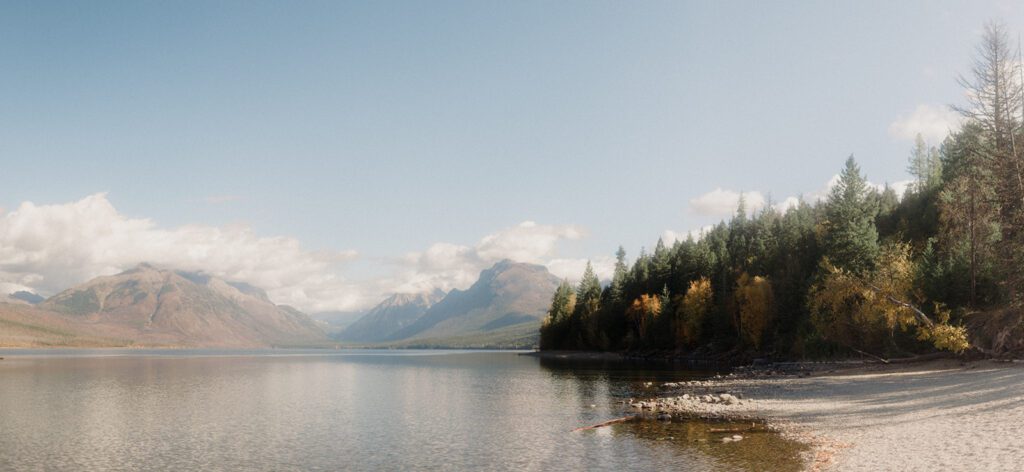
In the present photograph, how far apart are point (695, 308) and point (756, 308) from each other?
76.6 feet

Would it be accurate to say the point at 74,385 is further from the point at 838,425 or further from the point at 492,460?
the point at 838,425

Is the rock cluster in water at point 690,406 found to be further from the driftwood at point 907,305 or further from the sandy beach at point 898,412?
the driftwood at point 907,305

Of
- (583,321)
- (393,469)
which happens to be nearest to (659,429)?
(393,469)

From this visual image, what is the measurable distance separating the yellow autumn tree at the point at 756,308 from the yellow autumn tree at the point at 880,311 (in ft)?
86.0

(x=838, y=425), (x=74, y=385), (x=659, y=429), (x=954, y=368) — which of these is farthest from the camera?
(x=74, y=385)

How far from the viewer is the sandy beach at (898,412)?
83.5 feet

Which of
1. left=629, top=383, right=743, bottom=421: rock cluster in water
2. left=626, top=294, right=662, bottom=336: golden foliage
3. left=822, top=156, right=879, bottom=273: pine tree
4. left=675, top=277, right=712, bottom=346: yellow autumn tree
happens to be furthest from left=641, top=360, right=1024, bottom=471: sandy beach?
left=626, top=294, right=662, bottom=336: golden foliage

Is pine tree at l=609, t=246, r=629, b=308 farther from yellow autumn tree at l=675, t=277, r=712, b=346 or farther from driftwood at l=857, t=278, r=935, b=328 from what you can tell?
driftwood at l=857, t=278, r=935, b=328

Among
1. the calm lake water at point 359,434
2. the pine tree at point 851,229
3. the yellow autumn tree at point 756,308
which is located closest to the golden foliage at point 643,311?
the yellow autumn tree at point 756,308

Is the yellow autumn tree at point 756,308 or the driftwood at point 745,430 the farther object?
the yellow autumn tree at point 756,308

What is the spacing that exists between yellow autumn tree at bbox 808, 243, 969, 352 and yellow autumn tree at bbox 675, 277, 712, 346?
161 feet

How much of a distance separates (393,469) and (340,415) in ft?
79.4

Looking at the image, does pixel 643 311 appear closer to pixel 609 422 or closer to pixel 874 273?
pixel 874 273

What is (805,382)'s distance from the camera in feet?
210
